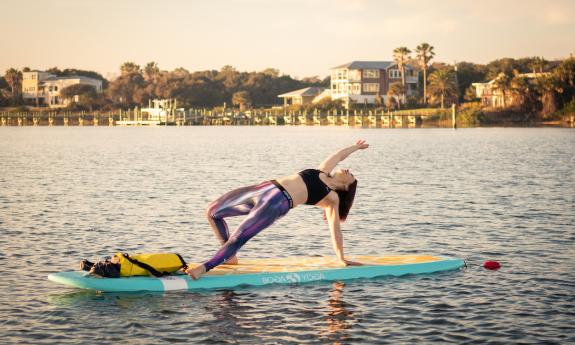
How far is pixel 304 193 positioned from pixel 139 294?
11.0 feet

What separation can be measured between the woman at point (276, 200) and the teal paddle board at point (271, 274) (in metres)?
0.39

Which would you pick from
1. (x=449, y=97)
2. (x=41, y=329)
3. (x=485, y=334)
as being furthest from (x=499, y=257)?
(x=449, y=97)

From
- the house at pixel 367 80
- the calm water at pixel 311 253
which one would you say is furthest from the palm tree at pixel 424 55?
the calm water at pixel 311 253

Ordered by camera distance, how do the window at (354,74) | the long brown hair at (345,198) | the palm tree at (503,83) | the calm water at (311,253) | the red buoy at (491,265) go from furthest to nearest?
the window at (354,74) → the palm tree at (503,83) → the red buoy at (491,265) → the long brown hair at (345,198) → the calm water at (311,253)

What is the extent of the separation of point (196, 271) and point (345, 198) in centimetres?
297

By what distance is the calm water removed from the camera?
516 inches

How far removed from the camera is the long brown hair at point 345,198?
50.5ft

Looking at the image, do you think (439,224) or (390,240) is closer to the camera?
(390,240)

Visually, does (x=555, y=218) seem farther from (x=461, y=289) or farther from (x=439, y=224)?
(x=461, y=289)

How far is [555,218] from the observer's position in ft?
86.9

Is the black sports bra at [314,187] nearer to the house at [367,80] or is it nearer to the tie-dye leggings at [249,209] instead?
the tie-dye leggings at [249,209]

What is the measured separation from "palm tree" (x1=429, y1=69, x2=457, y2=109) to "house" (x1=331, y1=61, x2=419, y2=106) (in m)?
13.7

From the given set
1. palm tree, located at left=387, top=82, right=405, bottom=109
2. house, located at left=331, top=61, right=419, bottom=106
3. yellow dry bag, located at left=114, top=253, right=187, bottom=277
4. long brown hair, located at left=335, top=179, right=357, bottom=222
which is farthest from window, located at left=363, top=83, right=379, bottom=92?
yellow dry bag, located at left=114, top=253, right=187, bottom=277

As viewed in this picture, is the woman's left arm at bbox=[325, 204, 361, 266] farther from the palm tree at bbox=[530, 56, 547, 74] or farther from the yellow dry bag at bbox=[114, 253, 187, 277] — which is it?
the palm tree at bbox=[530, 56, 547, 74]
